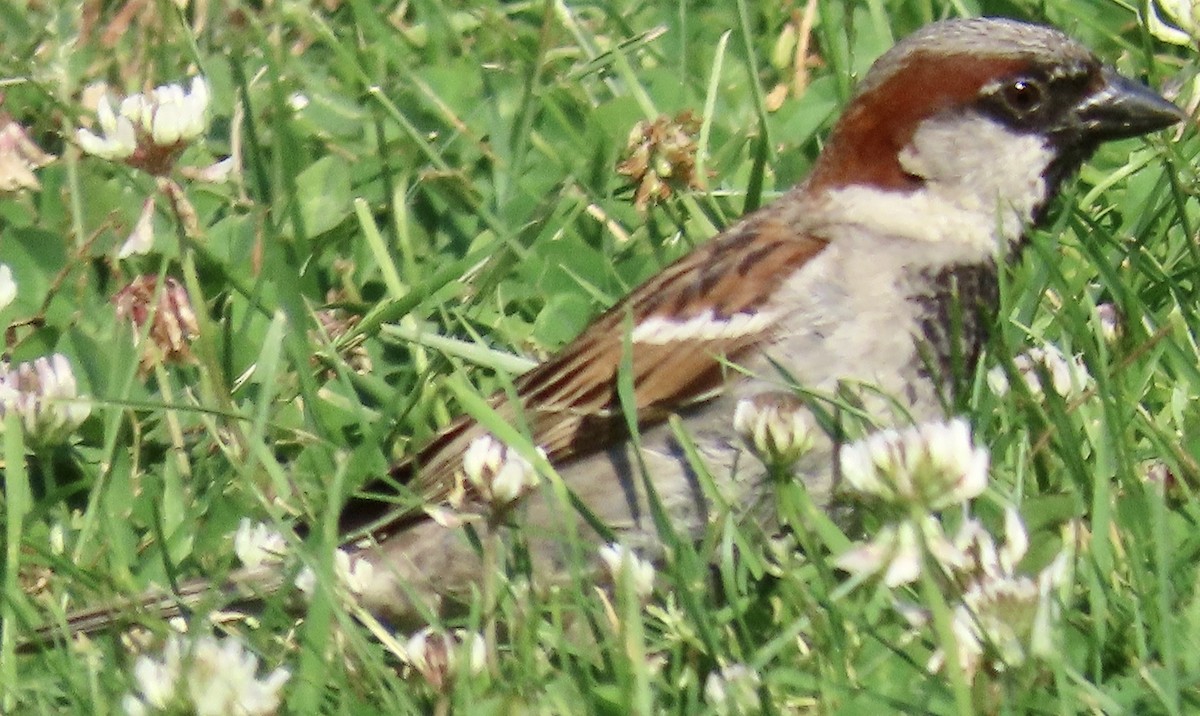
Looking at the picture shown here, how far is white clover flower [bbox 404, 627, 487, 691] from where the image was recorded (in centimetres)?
191

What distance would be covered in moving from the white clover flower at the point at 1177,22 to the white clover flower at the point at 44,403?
5.14 ft

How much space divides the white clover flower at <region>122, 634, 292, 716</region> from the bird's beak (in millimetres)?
1462

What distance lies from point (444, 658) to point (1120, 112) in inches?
52.3

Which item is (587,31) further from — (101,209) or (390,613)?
(390,613)

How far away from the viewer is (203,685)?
1715 mm

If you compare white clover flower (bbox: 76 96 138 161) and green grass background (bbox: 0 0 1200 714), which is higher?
white clover flower (bbox: 76 96 138 161)

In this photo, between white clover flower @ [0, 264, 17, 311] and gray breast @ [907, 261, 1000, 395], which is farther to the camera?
white clover flower @ [0, 264, 17, 311]

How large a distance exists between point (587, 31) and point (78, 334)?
1166mm

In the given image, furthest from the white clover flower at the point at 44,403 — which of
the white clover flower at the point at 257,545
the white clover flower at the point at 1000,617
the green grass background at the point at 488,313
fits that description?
the white clover flower at the point at 1000,617

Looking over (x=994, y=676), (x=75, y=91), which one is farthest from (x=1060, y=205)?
(x=75, y=91)

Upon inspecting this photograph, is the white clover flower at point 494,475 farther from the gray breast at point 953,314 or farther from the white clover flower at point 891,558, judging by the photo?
the gray breast at point 953,314

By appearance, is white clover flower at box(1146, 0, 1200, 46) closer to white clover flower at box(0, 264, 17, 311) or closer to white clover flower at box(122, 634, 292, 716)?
white clover flower at box(0, 264, 17, 311)

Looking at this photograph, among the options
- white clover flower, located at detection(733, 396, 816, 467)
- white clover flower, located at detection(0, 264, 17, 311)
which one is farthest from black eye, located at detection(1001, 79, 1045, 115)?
white clover flower, located at detection(0, 264, 17, 311)

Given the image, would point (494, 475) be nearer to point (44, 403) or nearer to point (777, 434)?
point (777, 434)
